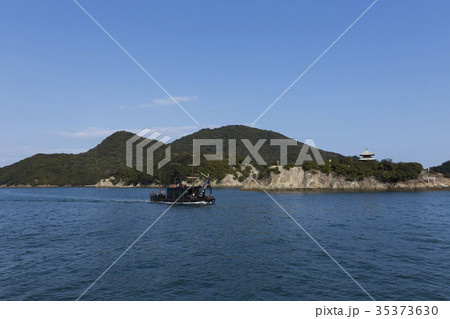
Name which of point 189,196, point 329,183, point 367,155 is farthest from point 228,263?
point 367,155

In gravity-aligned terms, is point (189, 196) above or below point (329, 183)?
below

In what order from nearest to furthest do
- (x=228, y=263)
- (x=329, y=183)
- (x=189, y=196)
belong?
→ (x=228, y=263)
(x=189, y=196)
(x=329, y=183)

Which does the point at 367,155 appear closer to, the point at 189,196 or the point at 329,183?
the point at 329,183

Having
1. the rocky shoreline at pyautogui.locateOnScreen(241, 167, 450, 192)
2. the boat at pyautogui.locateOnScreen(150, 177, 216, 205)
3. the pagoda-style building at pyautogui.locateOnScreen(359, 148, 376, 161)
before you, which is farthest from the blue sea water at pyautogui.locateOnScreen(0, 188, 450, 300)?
the pagoda-style building at pyautogui.locateOnScreen(359, 148, 376, 161)

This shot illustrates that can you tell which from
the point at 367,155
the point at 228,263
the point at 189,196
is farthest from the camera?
the point at 367,155

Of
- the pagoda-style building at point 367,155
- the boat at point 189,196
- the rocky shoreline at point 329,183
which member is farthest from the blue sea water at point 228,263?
the pagoda-style building at point 367,155

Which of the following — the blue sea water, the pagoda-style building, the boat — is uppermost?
the pagoda-style building

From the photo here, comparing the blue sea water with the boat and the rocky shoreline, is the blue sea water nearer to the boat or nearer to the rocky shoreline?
the boat

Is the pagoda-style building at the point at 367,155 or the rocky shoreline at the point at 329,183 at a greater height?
the pagoda-style building at the point at 367,155

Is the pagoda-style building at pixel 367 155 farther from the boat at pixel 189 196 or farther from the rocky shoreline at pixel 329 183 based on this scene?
the boat at pixel 189 196

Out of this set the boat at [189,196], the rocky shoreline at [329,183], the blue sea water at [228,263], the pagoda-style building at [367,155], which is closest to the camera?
the blue sea water at [228,263]
